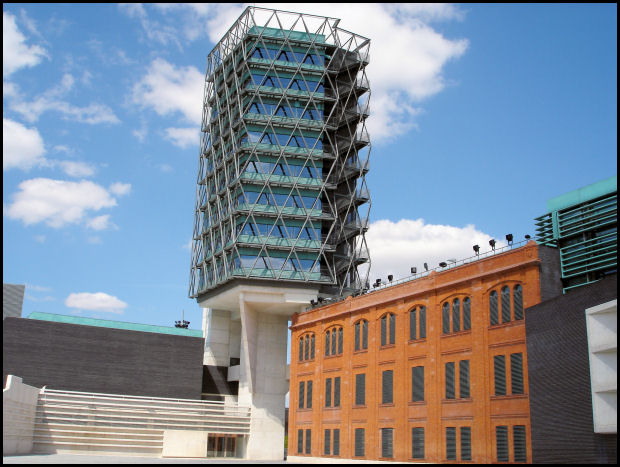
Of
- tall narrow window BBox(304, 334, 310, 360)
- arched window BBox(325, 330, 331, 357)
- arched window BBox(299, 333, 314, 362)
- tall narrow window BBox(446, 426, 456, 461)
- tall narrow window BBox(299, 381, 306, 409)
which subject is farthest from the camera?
tall narrow window BBox(304, 334, 310, 360)

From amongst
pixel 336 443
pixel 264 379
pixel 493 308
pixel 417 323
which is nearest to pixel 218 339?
pixel 264 379

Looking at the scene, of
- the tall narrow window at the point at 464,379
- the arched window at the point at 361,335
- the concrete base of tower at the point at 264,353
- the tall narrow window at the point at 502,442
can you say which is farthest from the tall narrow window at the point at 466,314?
the concrete base of tower at the point at 264,353

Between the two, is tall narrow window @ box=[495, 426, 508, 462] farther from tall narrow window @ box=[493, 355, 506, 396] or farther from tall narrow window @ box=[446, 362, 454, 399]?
tall narrow window @ box=[446, 362, 454, 399]

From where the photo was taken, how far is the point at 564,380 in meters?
35.7

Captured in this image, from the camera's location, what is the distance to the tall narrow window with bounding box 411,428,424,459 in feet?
156

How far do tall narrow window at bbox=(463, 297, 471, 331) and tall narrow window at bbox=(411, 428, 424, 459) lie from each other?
306 inches

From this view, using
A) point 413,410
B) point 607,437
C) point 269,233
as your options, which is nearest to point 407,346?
point 413,410

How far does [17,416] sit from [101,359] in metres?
20.6

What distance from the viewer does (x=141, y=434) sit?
219 ft

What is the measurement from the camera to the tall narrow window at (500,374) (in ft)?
139

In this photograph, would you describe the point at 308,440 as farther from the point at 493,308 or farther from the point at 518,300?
the point at 518,300

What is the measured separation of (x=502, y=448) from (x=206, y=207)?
52.4 meters

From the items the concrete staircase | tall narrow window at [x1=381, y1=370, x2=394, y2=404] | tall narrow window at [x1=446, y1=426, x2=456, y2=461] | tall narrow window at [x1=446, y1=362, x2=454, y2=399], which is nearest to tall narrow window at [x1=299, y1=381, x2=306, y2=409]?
the concrete staircase

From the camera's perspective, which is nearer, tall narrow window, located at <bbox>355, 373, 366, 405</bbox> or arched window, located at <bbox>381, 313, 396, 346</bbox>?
arched window, located at <bbox>381, 313, 396, 346</bbox>
